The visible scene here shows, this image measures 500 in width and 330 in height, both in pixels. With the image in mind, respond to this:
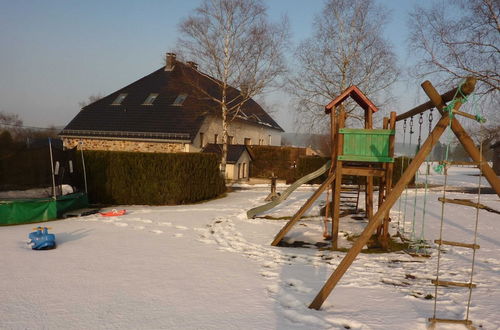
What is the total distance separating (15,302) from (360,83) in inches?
726

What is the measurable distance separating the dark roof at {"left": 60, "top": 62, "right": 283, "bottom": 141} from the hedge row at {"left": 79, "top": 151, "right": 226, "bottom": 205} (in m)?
6.56

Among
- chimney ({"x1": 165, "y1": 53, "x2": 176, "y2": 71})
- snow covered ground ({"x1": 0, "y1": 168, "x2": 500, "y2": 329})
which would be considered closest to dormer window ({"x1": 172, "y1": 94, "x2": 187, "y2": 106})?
chimney ({"x1": 165, "y1": 53, "x2": 176, "y2": 71})

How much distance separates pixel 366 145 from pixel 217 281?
4.38 metres

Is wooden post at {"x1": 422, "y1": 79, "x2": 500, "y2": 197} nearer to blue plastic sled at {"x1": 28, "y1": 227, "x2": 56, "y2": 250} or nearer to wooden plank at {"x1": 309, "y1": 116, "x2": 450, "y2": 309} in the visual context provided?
wooden plank at {"x1": 309, "y1": 116, "x2": 450, "y2": 309}

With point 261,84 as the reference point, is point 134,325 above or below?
below

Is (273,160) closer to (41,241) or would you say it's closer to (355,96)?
(355,96)

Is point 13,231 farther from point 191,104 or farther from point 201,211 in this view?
point 191,104

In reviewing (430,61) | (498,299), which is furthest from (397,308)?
(430,61)

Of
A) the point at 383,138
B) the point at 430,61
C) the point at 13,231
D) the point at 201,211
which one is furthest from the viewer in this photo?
the point at 430,61

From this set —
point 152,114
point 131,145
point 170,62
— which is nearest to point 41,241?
point 131,145

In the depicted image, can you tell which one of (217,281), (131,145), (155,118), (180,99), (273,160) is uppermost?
(180,99)

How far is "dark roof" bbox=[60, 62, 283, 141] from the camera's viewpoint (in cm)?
1989

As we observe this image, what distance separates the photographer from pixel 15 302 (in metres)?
4.27

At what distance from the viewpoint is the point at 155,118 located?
22.5m
